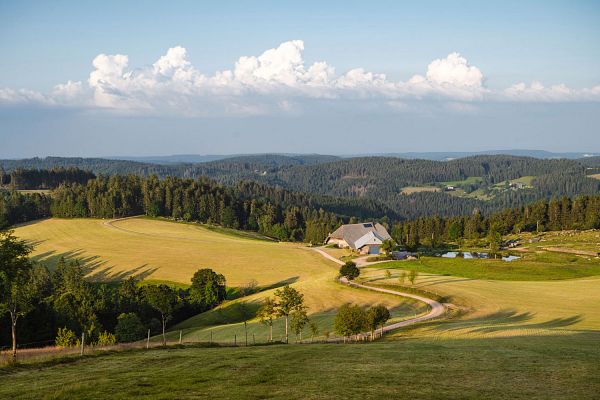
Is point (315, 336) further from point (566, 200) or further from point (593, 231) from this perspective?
point (566, 200)

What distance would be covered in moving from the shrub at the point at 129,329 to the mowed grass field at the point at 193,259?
851 centimetres

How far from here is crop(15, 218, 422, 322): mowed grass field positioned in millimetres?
70125

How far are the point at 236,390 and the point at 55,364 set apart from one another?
1181cm

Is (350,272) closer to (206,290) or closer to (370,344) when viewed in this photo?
(206,290)

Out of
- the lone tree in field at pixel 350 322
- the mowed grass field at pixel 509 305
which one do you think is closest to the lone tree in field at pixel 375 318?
the lone tree in field at pixel 350 322

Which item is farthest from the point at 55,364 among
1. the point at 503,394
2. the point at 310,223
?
the point at 310,223

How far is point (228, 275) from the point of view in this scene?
95.2m

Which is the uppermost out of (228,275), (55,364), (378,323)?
(55,364)

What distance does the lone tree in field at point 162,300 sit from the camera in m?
64.6

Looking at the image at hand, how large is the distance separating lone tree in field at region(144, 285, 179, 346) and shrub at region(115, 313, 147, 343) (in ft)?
10.4

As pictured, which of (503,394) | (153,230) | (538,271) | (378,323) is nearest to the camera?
(503,394)

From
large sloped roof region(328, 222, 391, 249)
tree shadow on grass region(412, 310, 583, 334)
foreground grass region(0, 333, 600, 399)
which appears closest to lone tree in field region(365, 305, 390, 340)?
tree shadow on grass region(412, 310, 583, 334)

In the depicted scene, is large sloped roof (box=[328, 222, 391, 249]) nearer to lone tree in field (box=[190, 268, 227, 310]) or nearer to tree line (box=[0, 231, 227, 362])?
tree line (box=[0, 231, 227, 362])

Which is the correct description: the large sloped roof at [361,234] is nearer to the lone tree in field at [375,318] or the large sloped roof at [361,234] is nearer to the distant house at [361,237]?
the distant house at [361,237]
